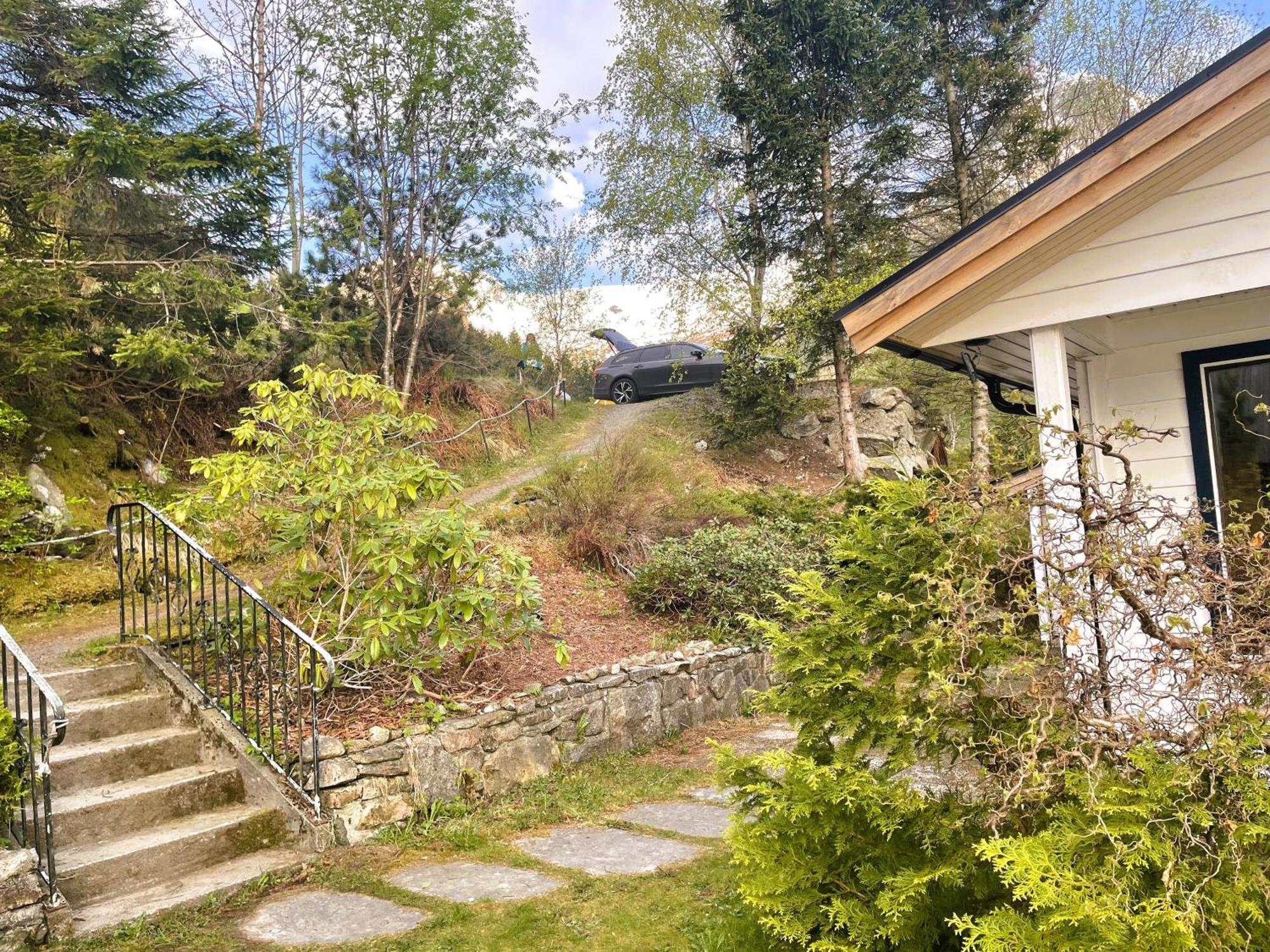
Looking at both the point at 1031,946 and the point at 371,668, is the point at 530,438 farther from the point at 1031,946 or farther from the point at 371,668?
the point at 1031,946

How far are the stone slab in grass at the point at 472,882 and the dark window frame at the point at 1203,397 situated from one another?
13.6ft

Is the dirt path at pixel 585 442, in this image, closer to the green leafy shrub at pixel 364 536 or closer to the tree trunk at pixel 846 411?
the green leafy shrub at pixel 364 536

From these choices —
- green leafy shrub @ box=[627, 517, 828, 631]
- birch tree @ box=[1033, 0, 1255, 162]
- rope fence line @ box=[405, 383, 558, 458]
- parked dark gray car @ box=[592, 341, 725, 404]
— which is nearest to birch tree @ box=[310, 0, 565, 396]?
rope fence line @ box=[405, 383, 558, 458]

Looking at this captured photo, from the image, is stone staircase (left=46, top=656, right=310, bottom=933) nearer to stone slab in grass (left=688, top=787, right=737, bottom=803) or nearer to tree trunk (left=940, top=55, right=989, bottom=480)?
stone slab in grass (left=688, top=787, right=737, bottom=803)

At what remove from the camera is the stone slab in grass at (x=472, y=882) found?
3975 mm

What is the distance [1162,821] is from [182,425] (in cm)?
1158

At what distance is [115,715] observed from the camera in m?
5.05

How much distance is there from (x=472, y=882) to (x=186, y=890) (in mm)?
1407

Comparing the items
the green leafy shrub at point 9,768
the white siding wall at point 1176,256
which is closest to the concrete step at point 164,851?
the green leafy shrub at point 9,768

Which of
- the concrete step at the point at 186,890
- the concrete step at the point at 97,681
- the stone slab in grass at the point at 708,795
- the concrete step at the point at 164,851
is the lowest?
the stone slab in grass at the point at 708,795

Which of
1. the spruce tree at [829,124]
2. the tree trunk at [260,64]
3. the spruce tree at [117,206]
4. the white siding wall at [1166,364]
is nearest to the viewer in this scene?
the white siding wall at [1166,364]

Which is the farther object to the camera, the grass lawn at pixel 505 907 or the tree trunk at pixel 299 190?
the tree trunk at pixel 299 190

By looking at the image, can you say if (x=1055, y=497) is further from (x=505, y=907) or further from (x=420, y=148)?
(x=420, y=148)

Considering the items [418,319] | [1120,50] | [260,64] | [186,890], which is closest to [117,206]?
[418,319]
